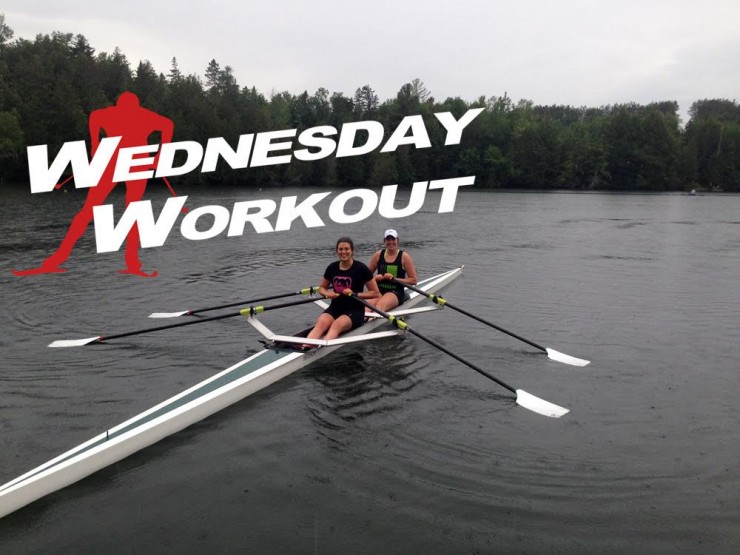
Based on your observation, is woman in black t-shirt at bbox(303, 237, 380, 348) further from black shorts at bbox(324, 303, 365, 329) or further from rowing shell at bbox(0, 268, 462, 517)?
rowing shell at bbox(0, 268, 462, 517)

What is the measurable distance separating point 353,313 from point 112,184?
53506mm

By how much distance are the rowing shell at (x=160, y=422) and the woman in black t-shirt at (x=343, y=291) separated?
301 millimetres

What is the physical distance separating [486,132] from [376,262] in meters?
98.6

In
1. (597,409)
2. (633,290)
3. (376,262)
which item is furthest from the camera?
(633,290)

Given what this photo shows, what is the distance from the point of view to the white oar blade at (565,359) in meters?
9.05

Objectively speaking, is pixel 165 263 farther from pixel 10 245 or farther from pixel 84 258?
pixel 10 245

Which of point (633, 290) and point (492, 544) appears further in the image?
point (633, 290)

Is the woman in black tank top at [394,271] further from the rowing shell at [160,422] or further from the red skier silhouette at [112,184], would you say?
the red skier silhouette at [112,184]

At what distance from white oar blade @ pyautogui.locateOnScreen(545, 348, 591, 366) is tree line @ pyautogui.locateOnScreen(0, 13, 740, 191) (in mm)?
68935

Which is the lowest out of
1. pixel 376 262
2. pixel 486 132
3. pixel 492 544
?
pixel 492 544

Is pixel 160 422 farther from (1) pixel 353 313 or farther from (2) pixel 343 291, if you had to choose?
(1) pixel 353 313

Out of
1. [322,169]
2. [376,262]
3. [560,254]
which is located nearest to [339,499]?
[376,262]

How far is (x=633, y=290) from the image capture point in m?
14.9

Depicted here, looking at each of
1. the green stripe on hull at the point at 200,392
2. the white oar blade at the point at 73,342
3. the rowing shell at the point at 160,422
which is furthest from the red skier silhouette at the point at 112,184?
the rowing shell at the point at 160,422
